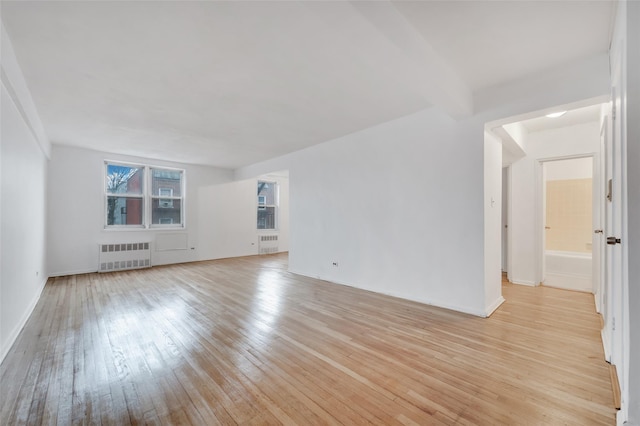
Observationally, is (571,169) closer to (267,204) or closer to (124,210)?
(267,204)

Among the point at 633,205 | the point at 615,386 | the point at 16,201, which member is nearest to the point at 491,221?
the point at 615,386

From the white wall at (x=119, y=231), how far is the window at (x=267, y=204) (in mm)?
395

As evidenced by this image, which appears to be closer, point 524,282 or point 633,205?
point 633,205

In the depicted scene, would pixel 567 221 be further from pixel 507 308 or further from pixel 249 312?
pixel 249 312

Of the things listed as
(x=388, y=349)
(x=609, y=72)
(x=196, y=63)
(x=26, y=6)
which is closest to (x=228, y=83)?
(x=196, y=63)

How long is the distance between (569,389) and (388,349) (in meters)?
1.19

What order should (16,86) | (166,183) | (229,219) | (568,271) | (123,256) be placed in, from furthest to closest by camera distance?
(229,219), (166,183), (123,256), (568,271), (16,86)

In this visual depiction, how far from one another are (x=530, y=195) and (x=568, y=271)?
2213mm

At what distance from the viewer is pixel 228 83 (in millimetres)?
2818

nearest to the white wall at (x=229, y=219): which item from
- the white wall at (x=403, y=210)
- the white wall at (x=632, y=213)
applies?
the white wall at (x=403, y=210)

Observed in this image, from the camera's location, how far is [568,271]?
5.44m

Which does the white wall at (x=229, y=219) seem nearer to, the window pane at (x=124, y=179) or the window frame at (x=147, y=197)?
the window frame at (x=147, y=197)

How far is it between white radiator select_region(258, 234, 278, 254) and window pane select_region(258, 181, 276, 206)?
1097 mm

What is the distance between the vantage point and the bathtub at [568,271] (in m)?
4.42
